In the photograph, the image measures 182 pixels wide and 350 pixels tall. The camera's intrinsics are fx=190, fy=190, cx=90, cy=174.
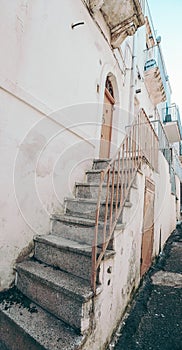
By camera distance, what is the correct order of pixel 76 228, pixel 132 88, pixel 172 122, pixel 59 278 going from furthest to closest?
pixel 172 122, pixel 132 88, pixel 76 228, pixel 59 278

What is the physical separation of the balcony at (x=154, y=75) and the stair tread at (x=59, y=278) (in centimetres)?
764

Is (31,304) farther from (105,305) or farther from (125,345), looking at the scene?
(125,345)


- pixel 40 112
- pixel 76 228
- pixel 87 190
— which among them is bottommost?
pixel 76 228

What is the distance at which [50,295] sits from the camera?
1.62 meters

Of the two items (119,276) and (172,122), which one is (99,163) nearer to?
(119,276)

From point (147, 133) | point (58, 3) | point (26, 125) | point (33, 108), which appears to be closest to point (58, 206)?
point (26, 125)

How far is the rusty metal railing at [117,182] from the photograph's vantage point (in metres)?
1.58

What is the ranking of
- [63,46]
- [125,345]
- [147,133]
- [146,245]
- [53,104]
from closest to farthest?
[125,345] < [53,104] < [63,46] < [146,245] < [147,133]

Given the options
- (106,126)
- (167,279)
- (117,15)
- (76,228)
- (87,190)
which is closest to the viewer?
(76,228)

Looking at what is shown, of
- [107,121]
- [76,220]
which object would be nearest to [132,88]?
[107,121]

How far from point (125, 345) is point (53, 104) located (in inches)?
113

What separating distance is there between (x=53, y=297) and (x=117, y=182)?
116cm

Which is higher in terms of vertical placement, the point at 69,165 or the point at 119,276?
the point at 69,165

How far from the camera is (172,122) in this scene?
34.0 feet
